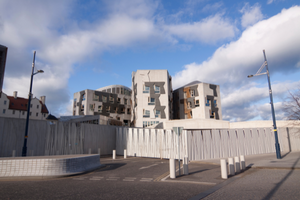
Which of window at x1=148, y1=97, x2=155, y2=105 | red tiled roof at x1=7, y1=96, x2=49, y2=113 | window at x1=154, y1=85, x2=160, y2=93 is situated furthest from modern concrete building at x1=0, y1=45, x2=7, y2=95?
red tiled roof at x1=7, y1=96, x2=49, y2=113

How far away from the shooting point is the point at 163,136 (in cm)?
Result: 2039

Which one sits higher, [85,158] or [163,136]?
[163,136]

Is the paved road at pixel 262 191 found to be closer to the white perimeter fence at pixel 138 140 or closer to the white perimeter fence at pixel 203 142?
the white perimeter fence at pixel 138 140

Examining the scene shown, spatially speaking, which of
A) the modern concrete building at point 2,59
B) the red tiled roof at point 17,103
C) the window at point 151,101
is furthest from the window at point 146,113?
the red tiled roof at point 17,103

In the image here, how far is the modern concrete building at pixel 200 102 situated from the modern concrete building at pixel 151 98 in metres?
10.8

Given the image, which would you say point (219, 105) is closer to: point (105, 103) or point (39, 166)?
point (105, 103)

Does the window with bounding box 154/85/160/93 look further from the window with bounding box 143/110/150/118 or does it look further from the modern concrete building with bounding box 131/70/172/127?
the window with bounding box 143/110/150/118

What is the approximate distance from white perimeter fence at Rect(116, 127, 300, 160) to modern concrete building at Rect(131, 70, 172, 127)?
858 inches

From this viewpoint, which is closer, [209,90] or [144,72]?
[144,72]

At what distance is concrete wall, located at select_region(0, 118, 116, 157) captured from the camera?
15961mm

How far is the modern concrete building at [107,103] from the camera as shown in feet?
193

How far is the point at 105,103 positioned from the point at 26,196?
56697 millimetres

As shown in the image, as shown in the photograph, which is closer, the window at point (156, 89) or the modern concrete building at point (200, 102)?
the window at point (156, 89)

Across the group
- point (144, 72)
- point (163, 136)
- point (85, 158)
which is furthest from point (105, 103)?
point (85, 158)
